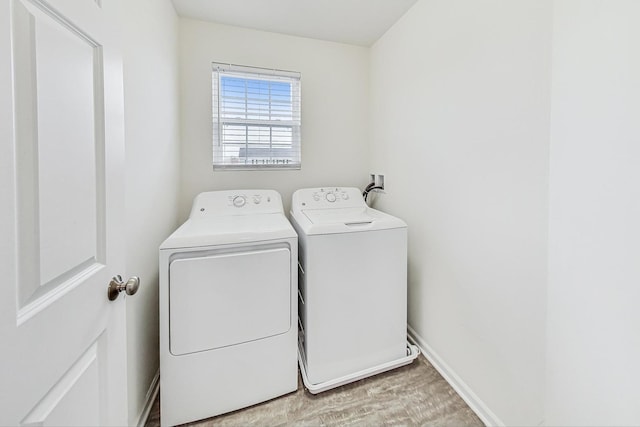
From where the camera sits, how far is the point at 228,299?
1.36m

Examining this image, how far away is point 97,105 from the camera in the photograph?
685mm

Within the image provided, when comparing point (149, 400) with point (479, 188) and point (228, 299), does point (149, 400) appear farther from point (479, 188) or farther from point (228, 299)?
point (479, 188)

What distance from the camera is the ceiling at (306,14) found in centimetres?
182

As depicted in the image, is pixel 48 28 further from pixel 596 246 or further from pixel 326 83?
pixel 326 83

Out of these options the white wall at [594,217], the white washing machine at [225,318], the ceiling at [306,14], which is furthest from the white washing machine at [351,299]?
the ceiling at [306,14]

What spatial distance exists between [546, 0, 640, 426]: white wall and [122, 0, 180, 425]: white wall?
5.83ft

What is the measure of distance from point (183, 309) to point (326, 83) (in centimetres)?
214

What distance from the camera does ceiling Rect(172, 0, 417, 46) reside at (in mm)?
1824

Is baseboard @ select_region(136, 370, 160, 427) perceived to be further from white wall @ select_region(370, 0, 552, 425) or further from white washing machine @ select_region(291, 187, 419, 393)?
white wall @ select_region(370, 0, 552, 425)

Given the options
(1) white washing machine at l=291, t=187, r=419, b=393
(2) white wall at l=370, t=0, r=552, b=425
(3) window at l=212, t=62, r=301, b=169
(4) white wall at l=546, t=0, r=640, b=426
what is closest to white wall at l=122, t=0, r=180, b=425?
(3) window at l=212, t=62, r=301, b=169

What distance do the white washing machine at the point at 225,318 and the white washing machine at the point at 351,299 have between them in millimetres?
118

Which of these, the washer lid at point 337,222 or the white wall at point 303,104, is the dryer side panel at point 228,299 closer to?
the washer lid at point 337,222

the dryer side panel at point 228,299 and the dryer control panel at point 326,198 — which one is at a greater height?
the dryer control panel at point 326,198

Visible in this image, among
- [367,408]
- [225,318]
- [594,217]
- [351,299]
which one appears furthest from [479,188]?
[225,318]
